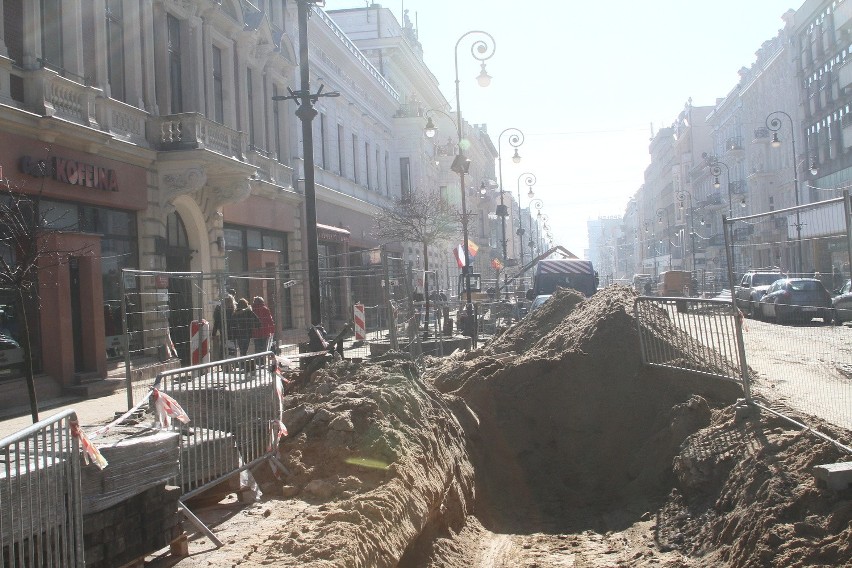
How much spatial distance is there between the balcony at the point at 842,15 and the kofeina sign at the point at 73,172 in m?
39.0

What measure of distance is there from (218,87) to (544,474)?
1493 cm

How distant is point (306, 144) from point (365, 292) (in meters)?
2.81

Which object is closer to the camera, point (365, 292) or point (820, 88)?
point (365, 292)

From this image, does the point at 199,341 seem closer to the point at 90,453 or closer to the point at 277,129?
the point at 90,453

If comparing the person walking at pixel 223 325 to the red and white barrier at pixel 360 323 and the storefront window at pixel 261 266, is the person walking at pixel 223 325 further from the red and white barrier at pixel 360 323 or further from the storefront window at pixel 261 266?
the red and white barrier at pixel 360 323

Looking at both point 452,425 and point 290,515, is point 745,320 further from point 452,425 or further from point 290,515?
point 290,515

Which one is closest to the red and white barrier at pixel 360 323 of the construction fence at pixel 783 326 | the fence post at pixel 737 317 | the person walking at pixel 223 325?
the person walking at pixel 223 325

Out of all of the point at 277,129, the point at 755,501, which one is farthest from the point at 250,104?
the point at 755,501

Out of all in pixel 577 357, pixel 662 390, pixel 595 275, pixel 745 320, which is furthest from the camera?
pixel 595 275

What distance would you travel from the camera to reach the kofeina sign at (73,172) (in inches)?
492

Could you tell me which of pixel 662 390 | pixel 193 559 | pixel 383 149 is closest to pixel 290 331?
pixel 662 390

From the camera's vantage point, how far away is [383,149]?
39.5 m

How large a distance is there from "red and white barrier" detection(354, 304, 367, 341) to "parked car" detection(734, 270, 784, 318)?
6.98m

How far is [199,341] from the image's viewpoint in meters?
10.7
